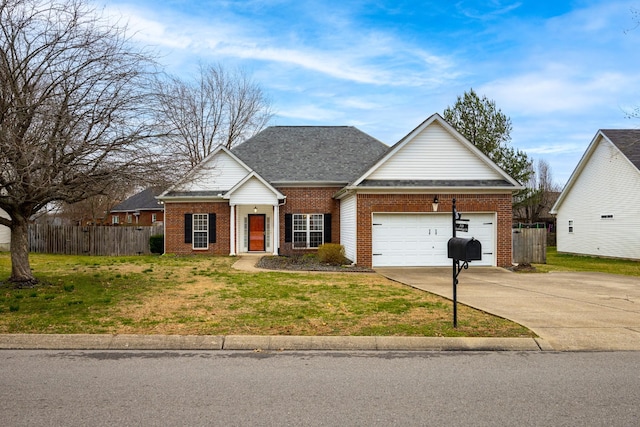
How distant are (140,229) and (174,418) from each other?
939 inches

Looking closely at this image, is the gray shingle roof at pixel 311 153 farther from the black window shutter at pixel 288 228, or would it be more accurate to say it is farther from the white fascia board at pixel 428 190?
the white fascia board at pixel 428 190

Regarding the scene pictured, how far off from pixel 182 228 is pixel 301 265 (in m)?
8.44

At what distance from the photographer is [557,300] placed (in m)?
10.9

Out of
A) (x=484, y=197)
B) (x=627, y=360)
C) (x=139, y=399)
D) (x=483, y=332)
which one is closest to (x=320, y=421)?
(x=139, y=399)

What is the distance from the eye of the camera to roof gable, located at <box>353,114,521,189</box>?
1850 centimetres

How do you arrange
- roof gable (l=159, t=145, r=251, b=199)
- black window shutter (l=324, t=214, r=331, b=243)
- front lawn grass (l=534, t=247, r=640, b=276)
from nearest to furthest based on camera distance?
front lawn grass (l=534, t=247, r=640, b=276), black window shutter (l=324, t=214, r=331, b=243), roof gable (l=159, t=145, r=251, b=199)

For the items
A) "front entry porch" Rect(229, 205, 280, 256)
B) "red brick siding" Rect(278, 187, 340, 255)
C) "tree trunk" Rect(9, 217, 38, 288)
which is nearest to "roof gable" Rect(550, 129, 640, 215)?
"red brick siding" Rect(278, 187, 340, 255)

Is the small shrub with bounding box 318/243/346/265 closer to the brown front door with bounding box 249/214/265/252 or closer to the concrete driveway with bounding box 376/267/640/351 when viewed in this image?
the concrete driveway with bounding box 376/267/640/351

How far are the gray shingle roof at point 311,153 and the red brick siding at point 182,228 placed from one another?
2874 millimetres

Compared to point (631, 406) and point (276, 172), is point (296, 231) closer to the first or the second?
point (276, 172)

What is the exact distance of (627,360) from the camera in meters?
6.54

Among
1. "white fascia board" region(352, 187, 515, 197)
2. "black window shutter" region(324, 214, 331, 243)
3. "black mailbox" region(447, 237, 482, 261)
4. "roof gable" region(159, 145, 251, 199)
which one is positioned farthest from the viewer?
"roof gable" region(159, 145, 251, 199)

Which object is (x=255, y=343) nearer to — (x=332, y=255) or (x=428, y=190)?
(x=332, y=255)

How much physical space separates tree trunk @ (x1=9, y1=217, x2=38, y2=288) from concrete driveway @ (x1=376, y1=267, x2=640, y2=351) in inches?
377
